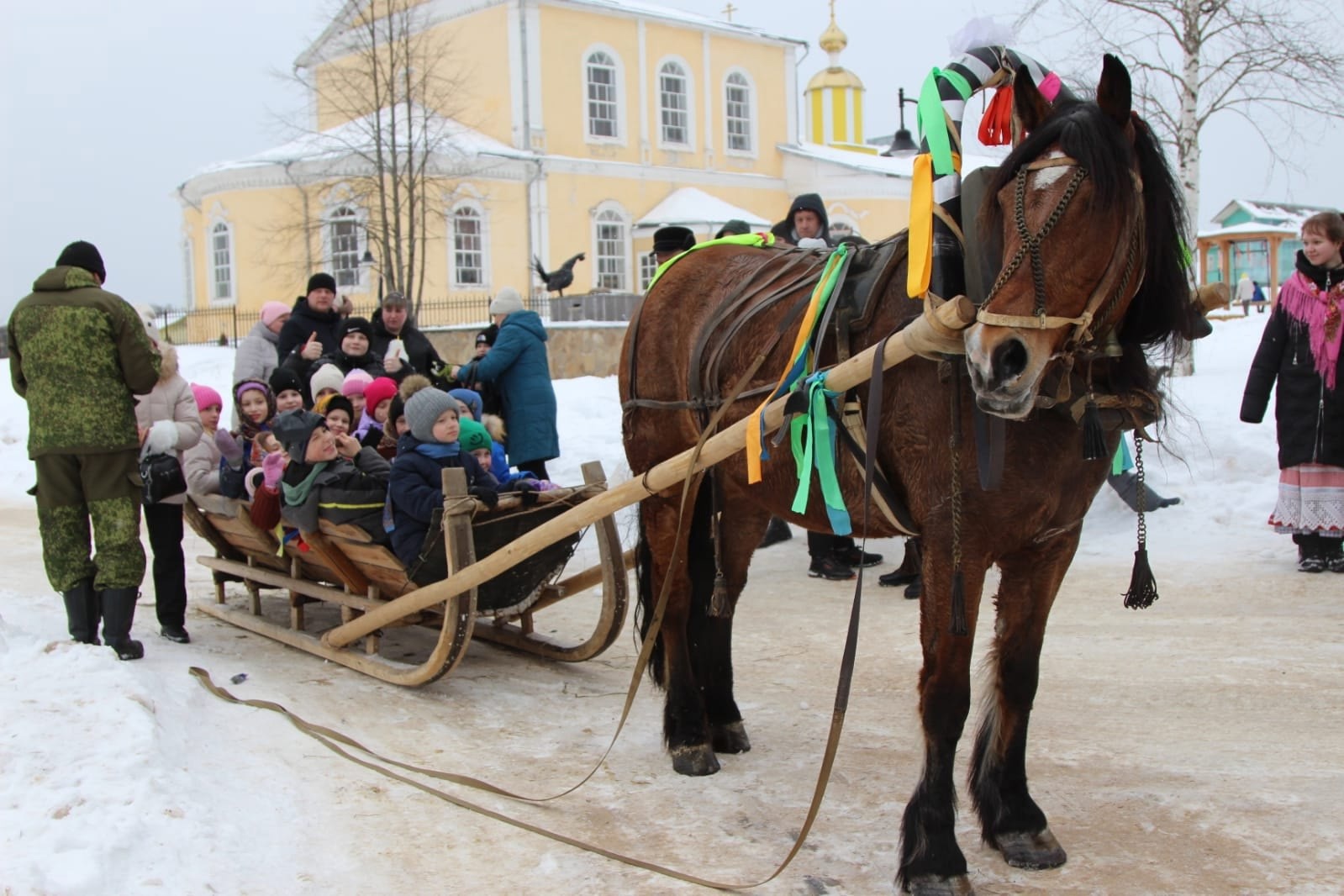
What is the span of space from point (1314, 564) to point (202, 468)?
6831 mm

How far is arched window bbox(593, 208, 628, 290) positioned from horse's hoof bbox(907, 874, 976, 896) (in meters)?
28.4

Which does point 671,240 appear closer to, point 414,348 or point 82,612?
point 414,348

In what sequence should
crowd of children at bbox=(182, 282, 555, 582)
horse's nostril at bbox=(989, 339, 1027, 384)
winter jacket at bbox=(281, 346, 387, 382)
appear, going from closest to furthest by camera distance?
1. horse's nostril at bbox=(989, 339, 1027, 384)
2. crowd of children at bbox=(182, 282, 555, 582)
3. winter jacket at bbox=(281, 346, 387, 382)

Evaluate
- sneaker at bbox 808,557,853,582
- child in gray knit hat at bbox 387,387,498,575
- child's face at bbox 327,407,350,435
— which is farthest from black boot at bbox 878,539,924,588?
child's face at bbox 327,407,350,435

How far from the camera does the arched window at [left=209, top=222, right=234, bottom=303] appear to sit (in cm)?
2934

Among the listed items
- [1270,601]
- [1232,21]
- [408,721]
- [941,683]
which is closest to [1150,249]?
[941,683]

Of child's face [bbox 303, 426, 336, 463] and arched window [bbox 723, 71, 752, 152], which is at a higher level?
arched window [bbox 723, 71, 752, 152]

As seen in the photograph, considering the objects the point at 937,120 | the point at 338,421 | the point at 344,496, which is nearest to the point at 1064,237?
the point at 937,120

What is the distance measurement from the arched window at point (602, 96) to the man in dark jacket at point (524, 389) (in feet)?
78.7

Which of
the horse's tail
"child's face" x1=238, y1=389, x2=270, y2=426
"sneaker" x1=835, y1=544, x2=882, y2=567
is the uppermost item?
"child's face" x1=238, y1=389, x2=270, y2=426

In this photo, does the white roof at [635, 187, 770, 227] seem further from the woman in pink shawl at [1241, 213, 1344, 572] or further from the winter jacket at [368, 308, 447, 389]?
Answer: the woman in pink shawl at [1241, 213, 1344, 572]

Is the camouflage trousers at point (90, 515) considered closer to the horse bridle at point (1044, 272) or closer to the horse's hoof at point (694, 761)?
the horse's hoof at point (694, 761)

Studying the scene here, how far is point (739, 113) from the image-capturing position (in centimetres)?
3441

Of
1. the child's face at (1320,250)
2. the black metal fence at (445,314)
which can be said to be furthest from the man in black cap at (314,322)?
the black metal fence at (445,314)
